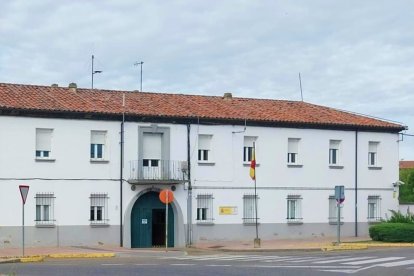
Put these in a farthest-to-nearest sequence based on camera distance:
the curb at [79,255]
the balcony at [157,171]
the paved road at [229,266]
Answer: the balcony at [157,171] → the curb at [79,255] → the paved road at [229,266]

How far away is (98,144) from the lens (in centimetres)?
3969

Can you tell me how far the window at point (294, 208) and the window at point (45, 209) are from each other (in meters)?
13.2

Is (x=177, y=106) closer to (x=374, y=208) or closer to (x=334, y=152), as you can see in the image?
(x=334, y=152)

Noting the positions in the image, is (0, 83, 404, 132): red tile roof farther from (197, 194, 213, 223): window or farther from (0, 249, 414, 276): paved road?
(0, 249, 414, 276): paved road

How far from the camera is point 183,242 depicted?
41031 millimetres

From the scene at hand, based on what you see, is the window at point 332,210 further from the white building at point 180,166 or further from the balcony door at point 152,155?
the balcony door at point 152,155

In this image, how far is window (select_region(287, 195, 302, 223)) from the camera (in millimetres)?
44469

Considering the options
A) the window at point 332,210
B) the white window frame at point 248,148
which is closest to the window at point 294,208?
the window at point 332,210

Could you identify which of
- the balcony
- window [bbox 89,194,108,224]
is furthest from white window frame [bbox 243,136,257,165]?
window [bbox 89,194,108,224]

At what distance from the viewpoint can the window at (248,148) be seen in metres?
43.3

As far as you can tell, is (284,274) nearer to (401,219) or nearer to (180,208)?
(180,208)

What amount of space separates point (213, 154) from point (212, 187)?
1.70 meters

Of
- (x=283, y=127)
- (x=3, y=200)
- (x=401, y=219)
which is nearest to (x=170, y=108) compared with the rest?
(x=283, y=127)

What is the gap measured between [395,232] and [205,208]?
31.5 ft
